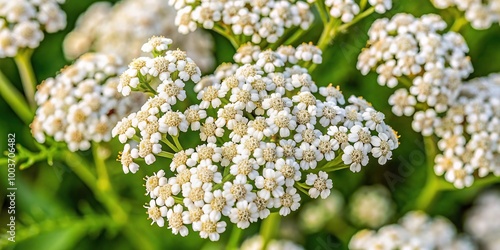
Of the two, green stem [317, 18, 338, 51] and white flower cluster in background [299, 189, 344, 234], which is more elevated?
green stem [317, 18, 338, 51]

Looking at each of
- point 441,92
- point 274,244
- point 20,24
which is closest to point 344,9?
point 441,92

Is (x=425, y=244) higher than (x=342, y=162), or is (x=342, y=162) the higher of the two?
(x=342, y=162)

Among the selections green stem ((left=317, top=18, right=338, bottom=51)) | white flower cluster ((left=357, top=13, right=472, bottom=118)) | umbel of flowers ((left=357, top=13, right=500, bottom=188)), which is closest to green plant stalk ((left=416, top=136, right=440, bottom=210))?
umbel of flowers ((left=357, top=13, right=500, bottom=188))

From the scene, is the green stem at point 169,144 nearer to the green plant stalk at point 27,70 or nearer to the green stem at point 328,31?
the green stem at point 328,31

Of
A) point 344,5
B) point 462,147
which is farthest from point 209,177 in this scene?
point 462,147

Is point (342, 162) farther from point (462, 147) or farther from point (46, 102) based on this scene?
point (46, 102)

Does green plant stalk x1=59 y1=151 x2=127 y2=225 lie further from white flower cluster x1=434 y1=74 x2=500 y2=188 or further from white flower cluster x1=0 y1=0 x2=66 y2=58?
white flower cluster x1=434 y1=74 x2=500 y2=188

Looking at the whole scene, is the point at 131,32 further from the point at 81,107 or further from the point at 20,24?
the point at 81,107
